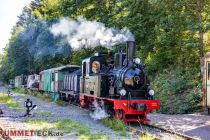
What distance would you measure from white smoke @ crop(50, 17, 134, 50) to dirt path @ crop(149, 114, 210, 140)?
4.73 m

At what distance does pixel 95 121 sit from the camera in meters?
15.6

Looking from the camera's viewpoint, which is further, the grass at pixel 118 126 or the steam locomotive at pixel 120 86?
the steam locomotive at pixel 120 86

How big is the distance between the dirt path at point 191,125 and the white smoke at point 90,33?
4728mm

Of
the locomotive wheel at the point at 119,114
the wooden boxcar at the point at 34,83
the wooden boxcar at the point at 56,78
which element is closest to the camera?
the locomotive wheel at the point at 119,114

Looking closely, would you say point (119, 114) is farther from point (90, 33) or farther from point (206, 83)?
point (90, 33)

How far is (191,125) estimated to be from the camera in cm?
1447

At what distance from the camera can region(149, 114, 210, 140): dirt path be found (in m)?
12.4

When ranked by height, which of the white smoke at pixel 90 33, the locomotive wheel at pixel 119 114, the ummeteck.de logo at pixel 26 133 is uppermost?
the white smoke at pixel 90 33

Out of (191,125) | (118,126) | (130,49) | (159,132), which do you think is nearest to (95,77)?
(130,49)

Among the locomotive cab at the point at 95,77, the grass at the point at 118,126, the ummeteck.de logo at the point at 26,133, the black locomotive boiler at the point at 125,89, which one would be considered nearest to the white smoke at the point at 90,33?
the locomotive cab at the point at 95,77

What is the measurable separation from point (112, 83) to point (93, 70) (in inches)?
94.5

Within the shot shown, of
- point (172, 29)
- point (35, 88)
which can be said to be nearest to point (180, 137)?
point (172, 29)

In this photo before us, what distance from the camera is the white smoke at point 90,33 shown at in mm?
22016

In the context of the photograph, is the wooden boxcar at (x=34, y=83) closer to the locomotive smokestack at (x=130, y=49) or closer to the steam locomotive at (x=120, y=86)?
the steam locomotive at (x=120, y=86)
